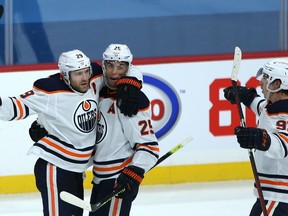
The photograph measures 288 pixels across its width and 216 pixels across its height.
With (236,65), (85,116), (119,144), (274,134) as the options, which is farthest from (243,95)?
(85,116)

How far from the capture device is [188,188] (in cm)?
612

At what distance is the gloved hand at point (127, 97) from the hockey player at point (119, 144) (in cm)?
4

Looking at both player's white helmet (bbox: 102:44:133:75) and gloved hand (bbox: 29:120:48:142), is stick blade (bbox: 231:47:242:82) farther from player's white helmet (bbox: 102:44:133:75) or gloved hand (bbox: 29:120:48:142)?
gloved hand (bbox: 29:120:48:142)

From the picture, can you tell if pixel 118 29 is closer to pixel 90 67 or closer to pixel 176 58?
pixel 176 58

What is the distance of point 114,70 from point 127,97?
153 mm

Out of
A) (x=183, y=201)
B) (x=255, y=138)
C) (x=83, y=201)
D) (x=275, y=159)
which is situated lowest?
(x=183, y=201)

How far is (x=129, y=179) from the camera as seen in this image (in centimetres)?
400

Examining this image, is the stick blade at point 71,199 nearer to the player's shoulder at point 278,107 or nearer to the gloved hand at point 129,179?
the gloved hand at point 129,179

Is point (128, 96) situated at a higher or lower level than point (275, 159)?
higher

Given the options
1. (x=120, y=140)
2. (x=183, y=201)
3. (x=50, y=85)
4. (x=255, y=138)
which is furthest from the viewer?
(x=183, y=201)

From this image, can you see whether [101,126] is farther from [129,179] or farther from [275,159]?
[275,159]

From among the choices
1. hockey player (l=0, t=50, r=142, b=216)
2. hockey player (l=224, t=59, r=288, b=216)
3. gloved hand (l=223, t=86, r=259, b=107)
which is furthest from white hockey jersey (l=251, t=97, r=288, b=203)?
hockey player (l=0, t=50, r=142, b=216)

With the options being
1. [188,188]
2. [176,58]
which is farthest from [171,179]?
[176,58]

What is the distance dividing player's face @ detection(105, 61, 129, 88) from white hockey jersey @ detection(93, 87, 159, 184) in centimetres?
5
